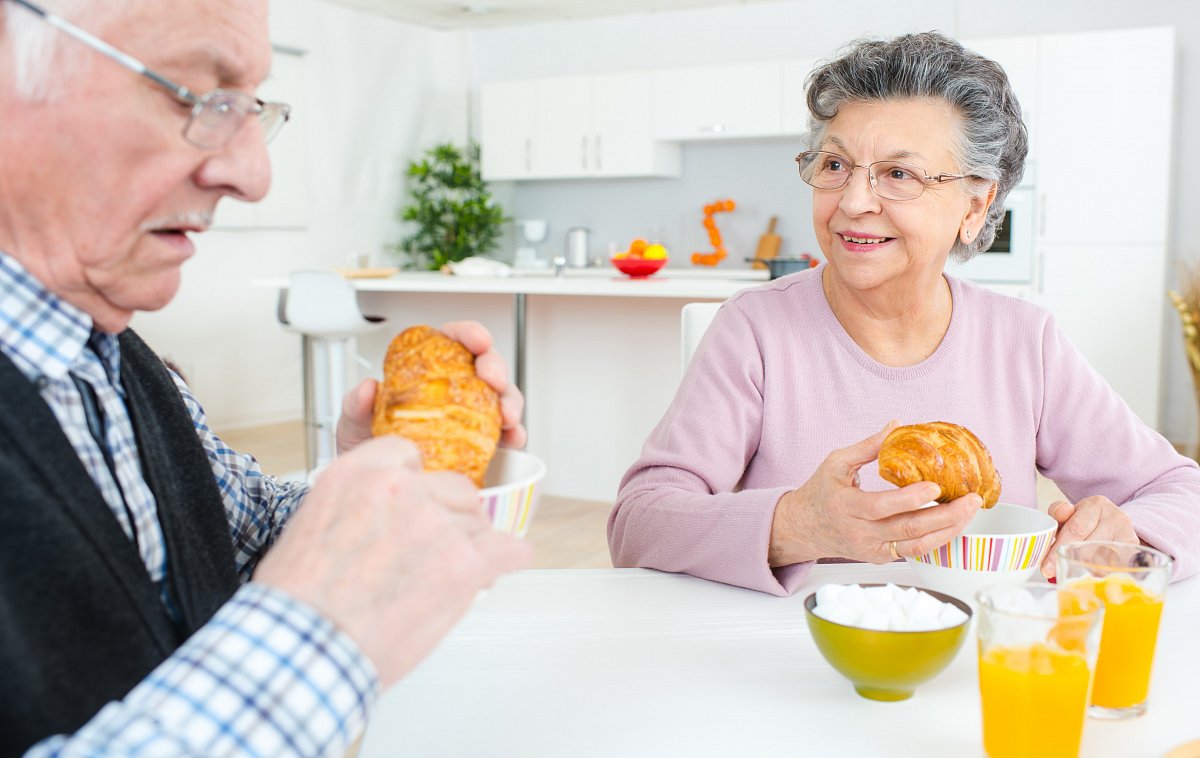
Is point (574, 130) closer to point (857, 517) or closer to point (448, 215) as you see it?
point (448, 215)

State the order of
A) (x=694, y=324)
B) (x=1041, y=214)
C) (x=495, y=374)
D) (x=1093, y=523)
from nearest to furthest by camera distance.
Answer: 1. (x=495, y=374)
2. (x=1093, y=523)
3. (x=694, y=324)
4. (x=1041, y=214)

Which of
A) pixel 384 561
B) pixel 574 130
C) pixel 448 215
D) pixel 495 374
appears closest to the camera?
pixel 384 561

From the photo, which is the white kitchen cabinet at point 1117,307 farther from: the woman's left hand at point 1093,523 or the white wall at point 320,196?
the woman's left hand at point 1093,523

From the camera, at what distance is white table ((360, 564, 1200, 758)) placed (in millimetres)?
878

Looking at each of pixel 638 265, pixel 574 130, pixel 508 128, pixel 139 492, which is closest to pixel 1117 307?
pixel 638 265

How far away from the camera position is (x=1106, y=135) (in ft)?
17.9

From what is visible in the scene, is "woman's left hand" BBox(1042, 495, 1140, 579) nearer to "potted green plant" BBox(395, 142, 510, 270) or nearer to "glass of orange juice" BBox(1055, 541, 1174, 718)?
"glass of orange juice" BBox(1055, 541, 1174, 718)

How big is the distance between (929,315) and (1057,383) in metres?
0.21

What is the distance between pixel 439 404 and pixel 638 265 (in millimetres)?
3796

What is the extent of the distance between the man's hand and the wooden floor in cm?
228

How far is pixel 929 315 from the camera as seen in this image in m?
1.63

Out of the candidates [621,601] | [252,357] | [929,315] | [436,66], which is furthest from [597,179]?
[621,601]

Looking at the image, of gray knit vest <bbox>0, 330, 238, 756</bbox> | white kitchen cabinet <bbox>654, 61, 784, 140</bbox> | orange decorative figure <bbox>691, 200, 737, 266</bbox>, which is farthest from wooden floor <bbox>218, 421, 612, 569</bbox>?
white kitchen cabinet <bbox>654, 61, 784, 140</bbox>

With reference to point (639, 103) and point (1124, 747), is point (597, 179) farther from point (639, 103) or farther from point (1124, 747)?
point (1124, 747)
